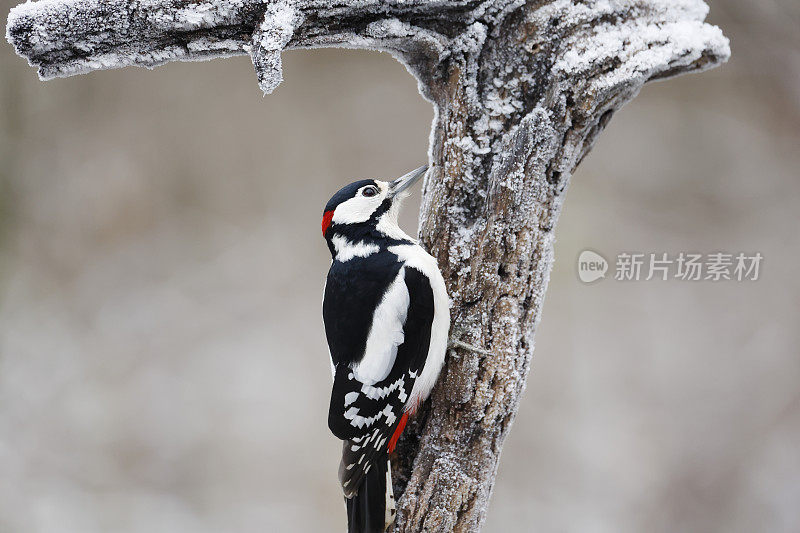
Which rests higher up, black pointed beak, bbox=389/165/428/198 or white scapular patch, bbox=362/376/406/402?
black pointed beak, bbox=389/165/428/198

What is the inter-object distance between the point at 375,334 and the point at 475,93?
0.42 m

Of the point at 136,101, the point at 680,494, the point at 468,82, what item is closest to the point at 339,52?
the point at 136,101

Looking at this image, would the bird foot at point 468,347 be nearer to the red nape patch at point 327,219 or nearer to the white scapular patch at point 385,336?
the white scapular patch at point 385,336

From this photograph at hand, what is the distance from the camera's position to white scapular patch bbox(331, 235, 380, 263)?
107 centimetres

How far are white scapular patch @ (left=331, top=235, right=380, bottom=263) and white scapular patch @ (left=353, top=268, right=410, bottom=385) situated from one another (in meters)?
0.07

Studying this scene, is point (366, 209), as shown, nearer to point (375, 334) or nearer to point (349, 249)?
point (349, 249)

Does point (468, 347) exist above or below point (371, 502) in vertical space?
above

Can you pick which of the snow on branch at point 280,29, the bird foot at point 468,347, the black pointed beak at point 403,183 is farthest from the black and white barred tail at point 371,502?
the snow on branch at point 280,29

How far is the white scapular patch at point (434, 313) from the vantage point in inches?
40.7

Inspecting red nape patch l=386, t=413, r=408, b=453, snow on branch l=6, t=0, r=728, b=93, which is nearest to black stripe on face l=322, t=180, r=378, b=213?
snow on branch l=6, t=0, r=728, b=93

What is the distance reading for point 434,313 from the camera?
3.42ft

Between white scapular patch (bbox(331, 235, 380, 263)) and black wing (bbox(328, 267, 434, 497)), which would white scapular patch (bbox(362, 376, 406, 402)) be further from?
white scapular patch (bbox(331, 235, 380, 263))

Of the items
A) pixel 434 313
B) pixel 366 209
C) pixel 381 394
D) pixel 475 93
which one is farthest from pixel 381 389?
pixel 475 93

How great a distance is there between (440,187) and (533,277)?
0.22 m
